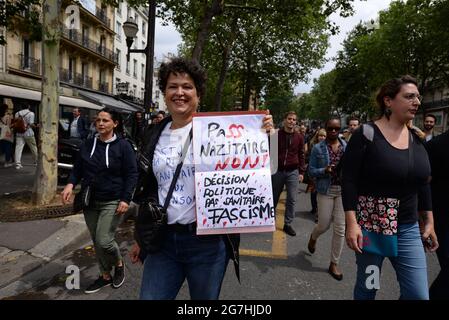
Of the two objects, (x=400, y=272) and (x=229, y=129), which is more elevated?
(x=229, y=129)

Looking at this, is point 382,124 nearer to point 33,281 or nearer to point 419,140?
point 419,140

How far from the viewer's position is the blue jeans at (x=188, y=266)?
1.85 meters

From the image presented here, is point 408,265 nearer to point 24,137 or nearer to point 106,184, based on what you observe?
point 106,184

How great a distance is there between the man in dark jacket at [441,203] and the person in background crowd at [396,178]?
234mm

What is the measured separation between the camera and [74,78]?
88.0 ft

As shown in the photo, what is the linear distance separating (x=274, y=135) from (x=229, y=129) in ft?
0.90

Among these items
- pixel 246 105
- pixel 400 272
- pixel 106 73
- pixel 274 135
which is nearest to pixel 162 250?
pixel 274 135

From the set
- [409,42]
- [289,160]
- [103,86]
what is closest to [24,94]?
[289,160]

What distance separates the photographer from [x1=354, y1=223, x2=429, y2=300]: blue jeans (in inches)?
83.1

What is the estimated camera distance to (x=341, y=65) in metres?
42.5

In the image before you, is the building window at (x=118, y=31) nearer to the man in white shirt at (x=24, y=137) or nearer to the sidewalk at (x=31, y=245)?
the man in white shirt at (x=24, y=137)

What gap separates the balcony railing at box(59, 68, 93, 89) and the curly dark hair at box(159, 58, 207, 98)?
85.3ft

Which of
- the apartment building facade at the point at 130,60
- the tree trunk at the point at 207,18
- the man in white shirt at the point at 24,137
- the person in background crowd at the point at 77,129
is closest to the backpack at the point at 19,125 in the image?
the man in white shirt at the point at 24,137

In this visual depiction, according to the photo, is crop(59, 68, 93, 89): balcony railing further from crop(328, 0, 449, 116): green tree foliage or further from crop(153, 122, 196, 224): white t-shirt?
crop(153, 122, 196, 224): white t-shirt
